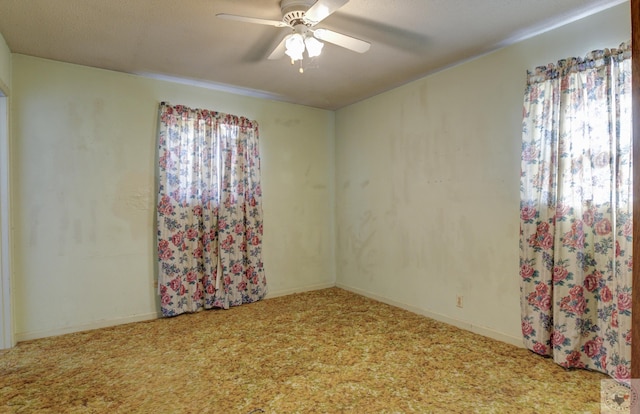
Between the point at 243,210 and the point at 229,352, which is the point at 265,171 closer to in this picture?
the point at 243,210

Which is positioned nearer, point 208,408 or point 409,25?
point 208,408

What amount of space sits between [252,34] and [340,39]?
826mm

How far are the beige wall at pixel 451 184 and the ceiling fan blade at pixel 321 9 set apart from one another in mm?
1821

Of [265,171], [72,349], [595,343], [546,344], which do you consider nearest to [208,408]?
[72,349]

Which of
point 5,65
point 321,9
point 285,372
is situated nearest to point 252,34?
point 321,9

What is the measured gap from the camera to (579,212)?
2.41 metres

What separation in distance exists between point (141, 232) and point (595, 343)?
4.01 m

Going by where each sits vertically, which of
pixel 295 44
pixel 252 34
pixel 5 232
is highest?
pixel 252 34

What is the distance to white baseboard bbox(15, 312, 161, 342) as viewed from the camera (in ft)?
9.93

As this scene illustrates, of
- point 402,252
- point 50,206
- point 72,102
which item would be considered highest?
point 72,102

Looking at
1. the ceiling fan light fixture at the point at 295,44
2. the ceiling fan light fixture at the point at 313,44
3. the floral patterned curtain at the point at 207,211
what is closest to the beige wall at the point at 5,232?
the floral patterned curtain at the point at 207,211

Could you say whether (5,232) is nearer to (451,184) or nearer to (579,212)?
(451,184)

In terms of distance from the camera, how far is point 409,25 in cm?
259

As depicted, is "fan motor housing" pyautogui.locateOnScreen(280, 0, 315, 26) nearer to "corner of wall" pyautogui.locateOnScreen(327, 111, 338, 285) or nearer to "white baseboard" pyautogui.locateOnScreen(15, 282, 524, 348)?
"corner of wall" pyautogui.locateOnScreen(327, 111, 338, 285)
